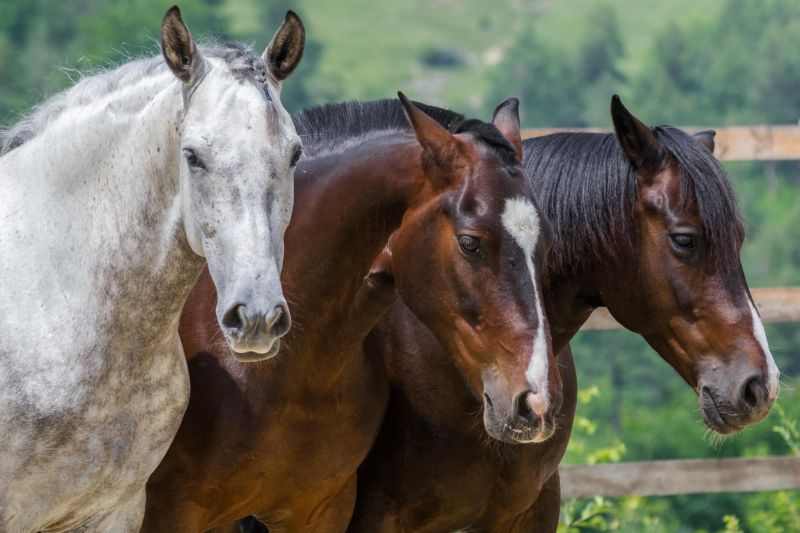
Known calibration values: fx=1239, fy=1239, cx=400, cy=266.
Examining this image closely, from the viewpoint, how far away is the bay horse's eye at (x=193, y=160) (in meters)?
3.09

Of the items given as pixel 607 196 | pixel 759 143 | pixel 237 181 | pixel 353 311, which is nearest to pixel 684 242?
pixel 607 196

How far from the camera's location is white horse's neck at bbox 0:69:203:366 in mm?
3270

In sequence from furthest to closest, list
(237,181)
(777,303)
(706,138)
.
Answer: (777,303)
(706,138)
(237,181)

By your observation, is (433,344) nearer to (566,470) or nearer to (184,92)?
(184,92)

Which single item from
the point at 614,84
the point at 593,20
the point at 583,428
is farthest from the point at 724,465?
the point at 593,20

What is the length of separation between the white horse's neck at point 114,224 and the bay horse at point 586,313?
3.15 feet

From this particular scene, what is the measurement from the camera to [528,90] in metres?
81.0

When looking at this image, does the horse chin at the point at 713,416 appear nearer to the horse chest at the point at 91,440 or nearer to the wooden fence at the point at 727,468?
the horse chest at the point at 91,440

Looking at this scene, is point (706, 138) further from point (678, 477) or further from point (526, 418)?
point (678, 477)

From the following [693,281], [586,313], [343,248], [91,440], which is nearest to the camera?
[91,440]

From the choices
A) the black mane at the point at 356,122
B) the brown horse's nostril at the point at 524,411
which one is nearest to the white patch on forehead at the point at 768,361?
the brown horse's nostril at the point at 524,411

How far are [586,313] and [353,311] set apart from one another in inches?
35.5

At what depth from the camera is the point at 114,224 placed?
10.9 feet

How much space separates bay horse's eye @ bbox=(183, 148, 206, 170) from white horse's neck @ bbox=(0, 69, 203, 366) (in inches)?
5.2
